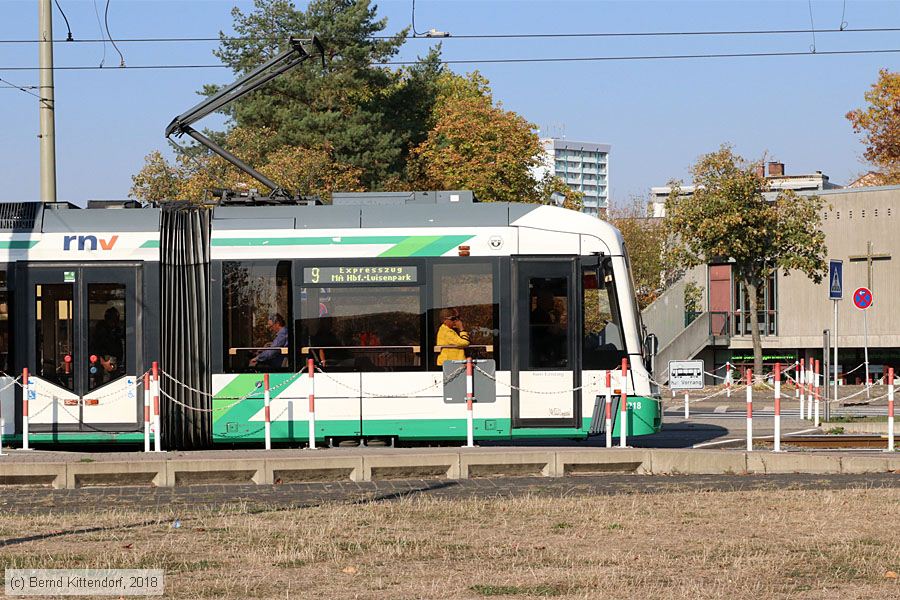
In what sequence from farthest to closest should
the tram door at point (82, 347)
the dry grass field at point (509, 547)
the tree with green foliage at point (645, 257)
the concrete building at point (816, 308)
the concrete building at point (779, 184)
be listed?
the concrete building at point (779, 184) → the tree with green foliage at point (645, 257) → the concrete building at point (816, 308) → the tram door at point (82, 347) → the dry grass field at point (509, 547)

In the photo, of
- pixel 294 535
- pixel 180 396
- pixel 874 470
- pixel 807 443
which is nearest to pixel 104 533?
pixel 294 535

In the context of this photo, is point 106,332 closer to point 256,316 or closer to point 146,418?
point 146,418

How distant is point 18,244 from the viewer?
1948 centimetres

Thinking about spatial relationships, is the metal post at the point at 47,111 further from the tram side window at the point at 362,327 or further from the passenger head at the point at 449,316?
the passenger head at the point at 449,316

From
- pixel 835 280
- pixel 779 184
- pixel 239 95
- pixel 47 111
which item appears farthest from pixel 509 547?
pixel 779 184

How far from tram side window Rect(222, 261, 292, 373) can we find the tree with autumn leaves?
30097mm

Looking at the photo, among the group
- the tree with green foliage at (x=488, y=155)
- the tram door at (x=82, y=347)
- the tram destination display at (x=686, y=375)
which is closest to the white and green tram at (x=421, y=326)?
the tram door at (x=82, y=347)

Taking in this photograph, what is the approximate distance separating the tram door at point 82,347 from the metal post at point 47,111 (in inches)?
71.6

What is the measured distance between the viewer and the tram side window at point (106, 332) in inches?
757

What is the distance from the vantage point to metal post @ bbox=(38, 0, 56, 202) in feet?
68.2

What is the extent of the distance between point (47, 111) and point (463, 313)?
703 cm

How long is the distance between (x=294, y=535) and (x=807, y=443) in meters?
11.6

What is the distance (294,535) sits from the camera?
1134 cm

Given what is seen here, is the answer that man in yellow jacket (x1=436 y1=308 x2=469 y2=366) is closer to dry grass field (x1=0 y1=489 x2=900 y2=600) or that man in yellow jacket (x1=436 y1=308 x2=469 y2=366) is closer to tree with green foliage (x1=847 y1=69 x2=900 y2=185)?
dry grass field (x1=0 y1=489 x2=900 y2=600)
